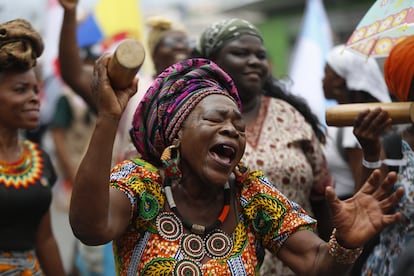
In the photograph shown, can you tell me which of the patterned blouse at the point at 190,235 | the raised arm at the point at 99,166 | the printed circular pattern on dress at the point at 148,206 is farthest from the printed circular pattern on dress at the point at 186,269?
the raised arm at the point at 99,166

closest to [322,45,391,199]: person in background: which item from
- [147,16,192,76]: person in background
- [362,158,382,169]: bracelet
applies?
[147,16,192,76]: person in background

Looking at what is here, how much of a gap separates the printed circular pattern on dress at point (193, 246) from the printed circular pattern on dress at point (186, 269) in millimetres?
34

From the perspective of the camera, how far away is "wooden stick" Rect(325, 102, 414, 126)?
3.23 m

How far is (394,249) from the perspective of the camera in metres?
3.85

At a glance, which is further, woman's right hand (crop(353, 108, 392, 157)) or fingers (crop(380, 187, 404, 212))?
woman's right hand (crop(353, 108, 392, 157))

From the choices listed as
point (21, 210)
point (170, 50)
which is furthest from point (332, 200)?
point (170, 50)

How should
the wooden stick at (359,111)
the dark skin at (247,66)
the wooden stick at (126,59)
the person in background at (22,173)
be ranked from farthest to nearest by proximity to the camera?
the dark skin at (247,66) < the person in background at (22,173) < the wooden stick at (359,111) < the wooden stick at (126,59)

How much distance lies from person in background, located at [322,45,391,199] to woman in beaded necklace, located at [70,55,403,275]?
1.94 m

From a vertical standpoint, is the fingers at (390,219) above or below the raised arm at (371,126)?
below

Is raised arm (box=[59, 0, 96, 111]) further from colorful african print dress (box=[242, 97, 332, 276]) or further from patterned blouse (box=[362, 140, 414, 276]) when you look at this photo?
patterned blouse (box=[362, 140, 414, 276])

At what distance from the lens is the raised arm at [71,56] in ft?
14.6

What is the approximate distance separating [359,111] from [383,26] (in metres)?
0.44

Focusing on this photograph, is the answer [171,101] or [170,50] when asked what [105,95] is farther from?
[170,50]

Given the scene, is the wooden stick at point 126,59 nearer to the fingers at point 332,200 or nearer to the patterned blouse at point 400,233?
the fingers at point 332,200
